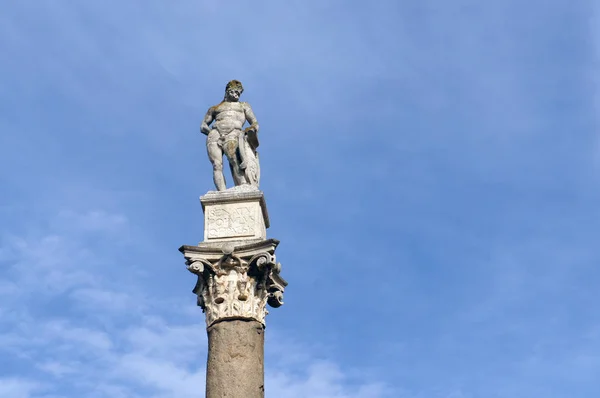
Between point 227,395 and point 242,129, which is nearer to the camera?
point 227,395

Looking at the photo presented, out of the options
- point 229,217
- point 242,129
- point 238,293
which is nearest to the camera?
point 238,293

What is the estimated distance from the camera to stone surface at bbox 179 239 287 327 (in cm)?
1326

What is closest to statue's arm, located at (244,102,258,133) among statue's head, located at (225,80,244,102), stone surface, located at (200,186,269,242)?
statue's head, located at (225,80,244,102)

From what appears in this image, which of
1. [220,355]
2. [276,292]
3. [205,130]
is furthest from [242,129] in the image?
[220,355]

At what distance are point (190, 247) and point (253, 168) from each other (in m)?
2.04

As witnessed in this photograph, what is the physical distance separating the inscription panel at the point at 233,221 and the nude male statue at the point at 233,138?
1.68ft

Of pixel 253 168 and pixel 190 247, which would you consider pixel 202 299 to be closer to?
pixel 190 247

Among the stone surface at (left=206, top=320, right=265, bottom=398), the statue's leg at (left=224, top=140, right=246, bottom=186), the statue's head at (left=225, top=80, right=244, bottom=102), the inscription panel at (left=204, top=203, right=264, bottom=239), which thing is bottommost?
the stone surface at (left=206, top=320, right=265, bottom=398)

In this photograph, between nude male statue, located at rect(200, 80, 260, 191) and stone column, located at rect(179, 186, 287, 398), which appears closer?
stone column, located at rect(179, 186, 287, 398)

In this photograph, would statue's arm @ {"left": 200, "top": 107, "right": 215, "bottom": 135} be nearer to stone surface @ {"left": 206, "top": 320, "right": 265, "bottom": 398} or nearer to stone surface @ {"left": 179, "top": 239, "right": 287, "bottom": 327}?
stone surface @ {"left": 179, "top": 239, "right": 287, "bottom": 327}

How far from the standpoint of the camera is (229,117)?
15.2m

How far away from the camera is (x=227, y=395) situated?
484 inches

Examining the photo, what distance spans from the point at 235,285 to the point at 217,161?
8.02 feet

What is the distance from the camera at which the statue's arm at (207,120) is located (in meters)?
15.3
